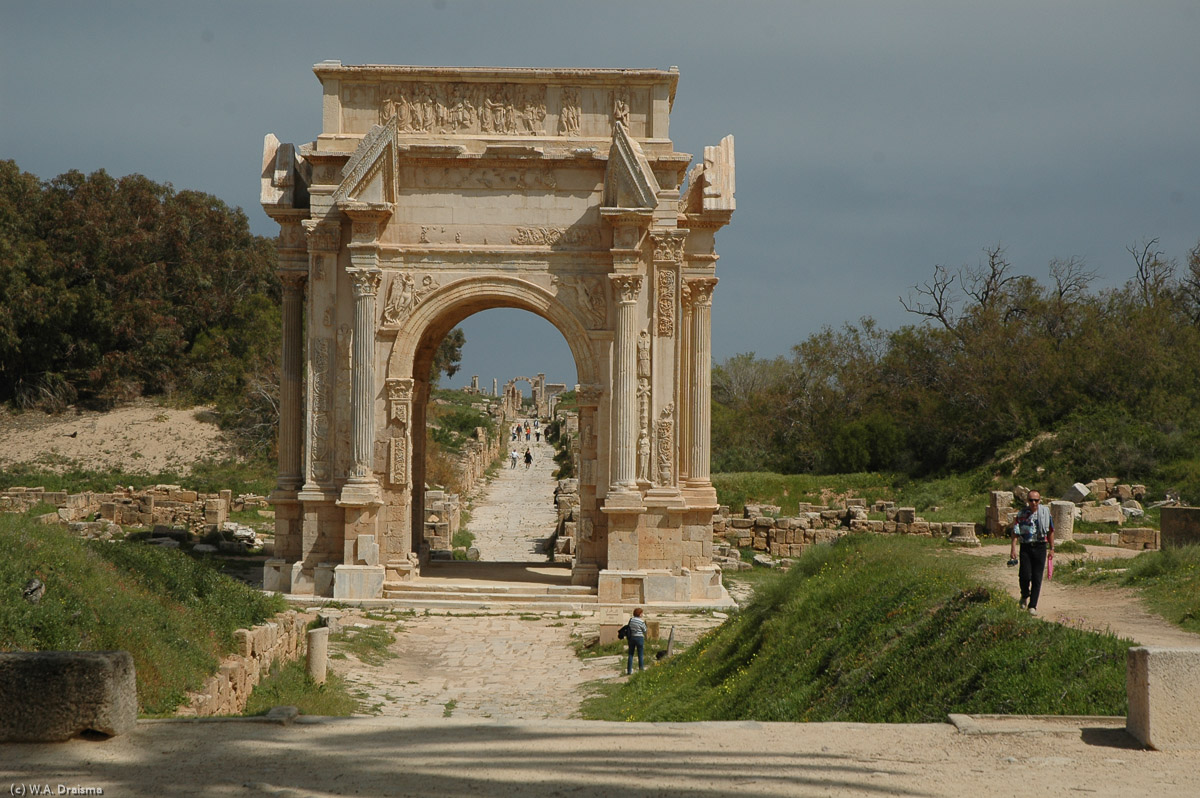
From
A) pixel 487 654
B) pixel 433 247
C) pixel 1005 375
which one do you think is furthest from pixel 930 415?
pixel 487 654

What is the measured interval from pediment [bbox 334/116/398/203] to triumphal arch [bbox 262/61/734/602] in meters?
0.10

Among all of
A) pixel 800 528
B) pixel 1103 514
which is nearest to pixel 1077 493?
pixel 1103 514

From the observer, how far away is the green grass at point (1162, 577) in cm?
1094

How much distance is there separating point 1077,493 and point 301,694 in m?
21.6

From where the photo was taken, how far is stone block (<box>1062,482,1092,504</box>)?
91.4 ft

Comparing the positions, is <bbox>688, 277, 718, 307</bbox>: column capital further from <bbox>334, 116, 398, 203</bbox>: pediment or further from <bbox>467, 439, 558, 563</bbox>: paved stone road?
<bbox>467, 439, 558, 563</bbox>: paved stone road

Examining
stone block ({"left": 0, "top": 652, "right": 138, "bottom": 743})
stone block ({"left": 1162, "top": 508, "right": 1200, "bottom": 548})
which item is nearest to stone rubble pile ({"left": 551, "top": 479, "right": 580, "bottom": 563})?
stone block ({"left": 1162, "top": 508, "right": 1200, "bottom": 548})

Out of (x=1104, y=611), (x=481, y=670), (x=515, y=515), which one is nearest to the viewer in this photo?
(x=1104, y=611)

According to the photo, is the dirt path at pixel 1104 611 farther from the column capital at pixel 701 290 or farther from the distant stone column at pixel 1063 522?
the distant stone column at pixel 1063 522

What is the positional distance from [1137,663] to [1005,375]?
31.8 m

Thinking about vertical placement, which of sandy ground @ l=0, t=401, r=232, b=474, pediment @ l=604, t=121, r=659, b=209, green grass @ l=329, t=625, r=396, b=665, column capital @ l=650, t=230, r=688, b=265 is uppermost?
pediment @ l=604, t=121, r=659, b=209

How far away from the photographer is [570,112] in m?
19.0

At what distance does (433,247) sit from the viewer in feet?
61.2

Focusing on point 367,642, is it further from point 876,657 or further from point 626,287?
point 876,657
